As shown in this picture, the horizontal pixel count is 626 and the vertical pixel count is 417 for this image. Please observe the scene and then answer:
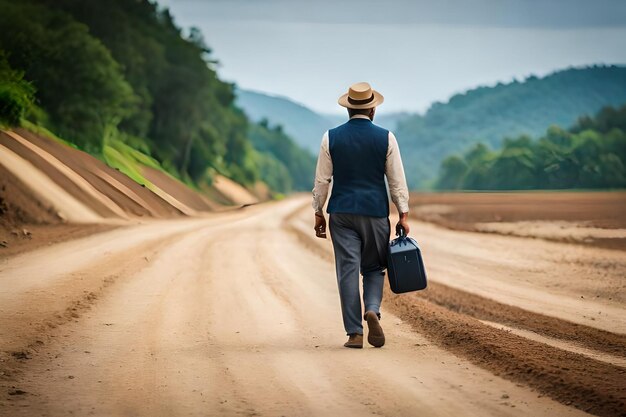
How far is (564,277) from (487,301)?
4248 mm

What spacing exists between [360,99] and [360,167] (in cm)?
63

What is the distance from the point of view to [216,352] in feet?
25.6

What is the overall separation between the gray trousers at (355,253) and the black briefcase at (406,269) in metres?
0.17

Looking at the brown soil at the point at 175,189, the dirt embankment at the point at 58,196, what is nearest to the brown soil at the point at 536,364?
the dirt embankment at the point at 58,196

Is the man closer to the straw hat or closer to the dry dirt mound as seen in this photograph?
the straw hat

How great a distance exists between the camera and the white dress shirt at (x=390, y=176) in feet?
26.6

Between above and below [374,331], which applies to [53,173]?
below

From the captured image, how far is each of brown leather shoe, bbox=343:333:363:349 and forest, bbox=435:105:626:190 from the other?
127 meters

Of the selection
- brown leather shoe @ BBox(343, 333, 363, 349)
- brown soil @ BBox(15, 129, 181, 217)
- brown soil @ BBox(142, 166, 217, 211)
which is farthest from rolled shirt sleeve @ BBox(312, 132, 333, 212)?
brown soil @ BBox(142, 166, 217, 211)

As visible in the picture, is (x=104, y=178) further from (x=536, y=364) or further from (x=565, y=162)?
(x=565, y=162)

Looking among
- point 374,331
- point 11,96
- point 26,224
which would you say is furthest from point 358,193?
point 11,96

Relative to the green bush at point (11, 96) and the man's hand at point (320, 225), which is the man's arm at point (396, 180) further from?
the green bush at point (11, 96)

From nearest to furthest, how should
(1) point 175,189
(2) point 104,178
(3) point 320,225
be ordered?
(3) point 320,225, (2) point 104,178, (1) point 175,189

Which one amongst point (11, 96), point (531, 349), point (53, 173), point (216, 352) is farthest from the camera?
point (53, 173)
